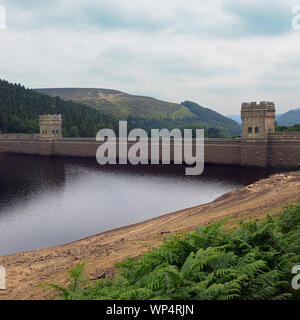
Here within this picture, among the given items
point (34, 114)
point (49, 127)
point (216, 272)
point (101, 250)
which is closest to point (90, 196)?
point (101, 250)

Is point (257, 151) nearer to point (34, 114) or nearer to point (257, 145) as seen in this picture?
point (257, 145)

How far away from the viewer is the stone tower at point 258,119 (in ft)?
151

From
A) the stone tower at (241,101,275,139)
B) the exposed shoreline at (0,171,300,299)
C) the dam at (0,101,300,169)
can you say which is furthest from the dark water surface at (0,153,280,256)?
the stone tower at (241,101,275,139)

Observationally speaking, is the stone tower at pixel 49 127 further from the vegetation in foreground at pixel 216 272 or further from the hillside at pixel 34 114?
the vegetation in foreground at pixel 216 272

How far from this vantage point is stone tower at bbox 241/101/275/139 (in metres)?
46.2

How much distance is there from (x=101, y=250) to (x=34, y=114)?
313ft

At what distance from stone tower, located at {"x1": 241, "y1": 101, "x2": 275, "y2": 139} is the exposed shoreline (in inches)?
836

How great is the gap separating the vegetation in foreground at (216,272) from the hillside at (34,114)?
85.1 m

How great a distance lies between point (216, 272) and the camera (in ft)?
24.2
